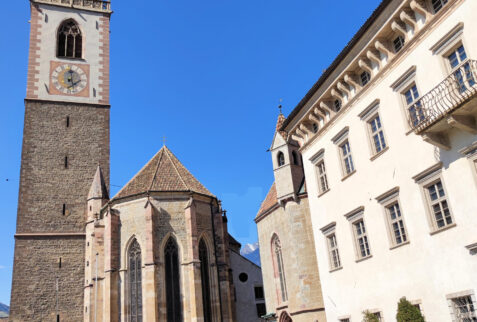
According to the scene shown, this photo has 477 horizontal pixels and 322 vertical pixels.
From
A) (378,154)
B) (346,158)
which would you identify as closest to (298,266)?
(346,158)

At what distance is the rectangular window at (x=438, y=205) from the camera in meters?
12.9

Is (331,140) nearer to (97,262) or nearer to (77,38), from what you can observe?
(97,262)

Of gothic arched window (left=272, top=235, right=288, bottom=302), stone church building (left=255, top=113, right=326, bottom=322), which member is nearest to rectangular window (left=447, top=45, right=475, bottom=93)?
stone church building (left=255, top=113, right=326, bottom=322)

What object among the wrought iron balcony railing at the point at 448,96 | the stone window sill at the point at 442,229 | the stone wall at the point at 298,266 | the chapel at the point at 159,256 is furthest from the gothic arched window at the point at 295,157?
the stone window sill at the point at 442,229

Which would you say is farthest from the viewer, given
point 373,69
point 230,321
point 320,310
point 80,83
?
point 80,83

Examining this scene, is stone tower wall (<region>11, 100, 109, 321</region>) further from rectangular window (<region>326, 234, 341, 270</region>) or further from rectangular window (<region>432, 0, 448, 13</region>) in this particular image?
rectangular window (<region>432, 0, 448, 13</region>)

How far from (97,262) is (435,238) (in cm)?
2035

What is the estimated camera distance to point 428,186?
44.5ft

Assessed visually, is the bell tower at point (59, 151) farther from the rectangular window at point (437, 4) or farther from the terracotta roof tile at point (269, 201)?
the rectangular window at point (437, 4)

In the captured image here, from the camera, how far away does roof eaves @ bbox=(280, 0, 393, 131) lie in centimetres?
1477

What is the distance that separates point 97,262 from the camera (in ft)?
90.0

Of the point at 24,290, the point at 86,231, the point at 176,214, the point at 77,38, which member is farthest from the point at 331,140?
the point at 77,38

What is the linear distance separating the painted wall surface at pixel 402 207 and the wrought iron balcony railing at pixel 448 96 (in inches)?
13.4

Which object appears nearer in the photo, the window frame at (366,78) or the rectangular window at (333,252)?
the window frame at (366,78)
